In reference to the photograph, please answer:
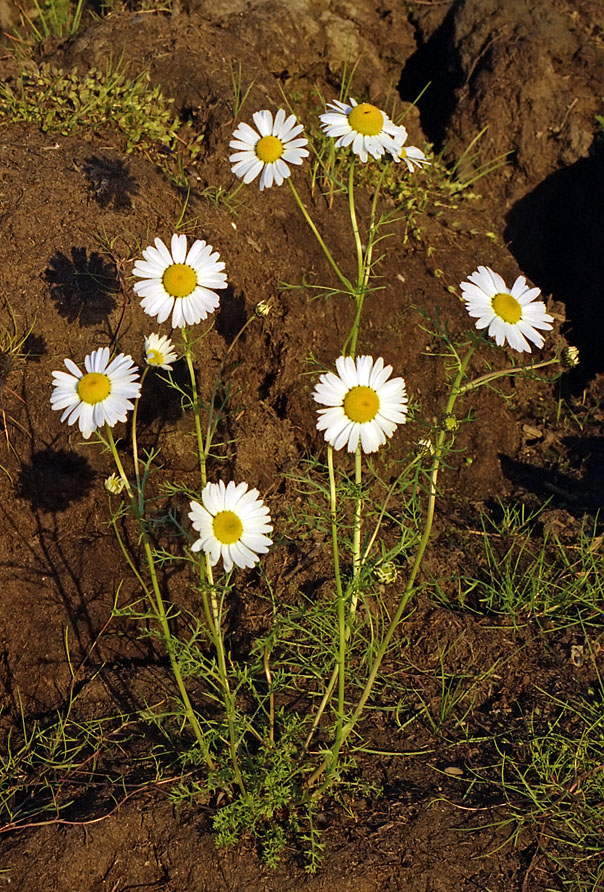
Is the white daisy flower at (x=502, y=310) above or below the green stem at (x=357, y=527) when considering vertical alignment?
above

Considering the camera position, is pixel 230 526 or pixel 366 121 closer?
pixel 230 526

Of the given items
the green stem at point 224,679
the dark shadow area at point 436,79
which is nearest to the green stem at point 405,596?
the green stem at point 224,679

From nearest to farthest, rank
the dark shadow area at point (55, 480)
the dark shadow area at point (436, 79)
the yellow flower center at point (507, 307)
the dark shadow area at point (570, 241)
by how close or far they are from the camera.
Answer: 1. the yellow flower center at point (507, 307)
2. the dark shadow area at point (55, 480)
3. the dark shadow area at point (570, 241)
4. the dark shadow area at point (436, 79)

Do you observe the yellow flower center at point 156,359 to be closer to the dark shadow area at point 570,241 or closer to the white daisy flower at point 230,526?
the white daisy flower at point 230,526

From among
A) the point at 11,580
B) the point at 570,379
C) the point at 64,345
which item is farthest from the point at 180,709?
the point at 570,379

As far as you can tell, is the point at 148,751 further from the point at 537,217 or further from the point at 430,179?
the point at 537,217

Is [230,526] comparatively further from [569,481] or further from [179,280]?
[569,481]

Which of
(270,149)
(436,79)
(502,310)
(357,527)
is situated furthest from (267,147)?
(436,79)
